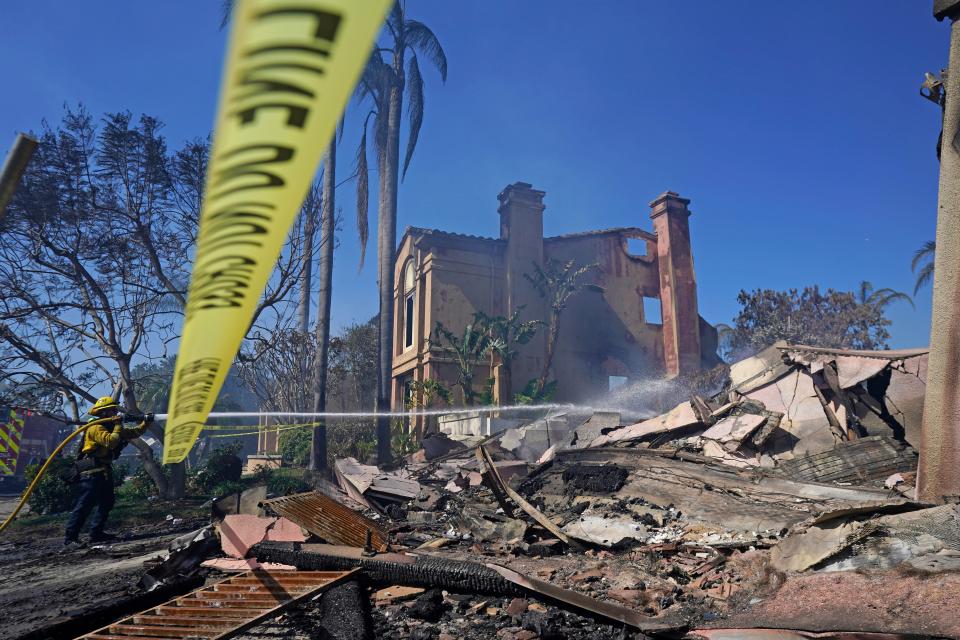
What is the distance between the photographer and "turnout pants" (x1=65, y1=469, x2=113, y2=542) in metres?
7.91

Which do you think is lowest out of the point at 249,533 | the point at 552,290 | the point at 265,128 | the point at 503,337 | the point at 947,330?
the point at 249,533

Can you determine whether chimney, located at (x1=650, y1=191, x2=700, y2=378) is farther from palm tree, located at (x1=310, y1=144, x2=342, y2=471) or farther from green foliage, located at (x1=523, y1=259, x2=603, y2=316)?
palm tree, located at (x1=310, y1=144, x2=342, y2=471)

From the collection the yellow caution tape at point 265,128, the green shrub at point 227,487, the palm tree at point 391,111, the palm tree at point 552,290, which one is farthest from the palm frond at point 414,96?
the yellow caution tape at point 265,128

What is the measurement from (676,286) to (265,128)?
959 inches

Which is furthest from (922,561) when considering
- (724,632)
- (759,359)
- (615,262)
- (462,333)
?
(615,262)

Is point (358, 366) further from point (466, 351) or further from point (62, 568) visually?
point (62, 568)

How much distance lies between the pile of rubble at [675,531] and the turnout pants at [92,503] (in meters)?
2.42

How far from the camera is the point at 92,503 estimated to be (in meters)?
8.09

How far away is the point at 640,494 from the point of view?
774 cm

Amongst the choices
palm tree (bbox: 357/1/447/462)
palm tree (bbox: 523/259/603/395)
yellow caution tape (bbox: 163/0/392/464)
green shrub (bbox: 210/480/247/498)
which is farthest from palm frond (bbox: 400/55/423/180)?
yellow caution tape (bbox: 163/0/392/464)

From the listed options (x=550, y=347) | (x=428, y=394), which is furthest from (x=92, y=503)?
(x=550, y=347)

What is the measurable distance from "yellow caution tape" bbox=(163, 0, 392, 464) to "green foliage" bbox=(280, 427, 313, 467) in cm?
2064

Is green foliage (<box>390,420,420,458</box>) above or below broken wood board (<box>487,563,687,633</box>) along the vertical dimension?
above

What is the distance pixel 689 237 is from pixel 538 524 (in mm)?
20533
